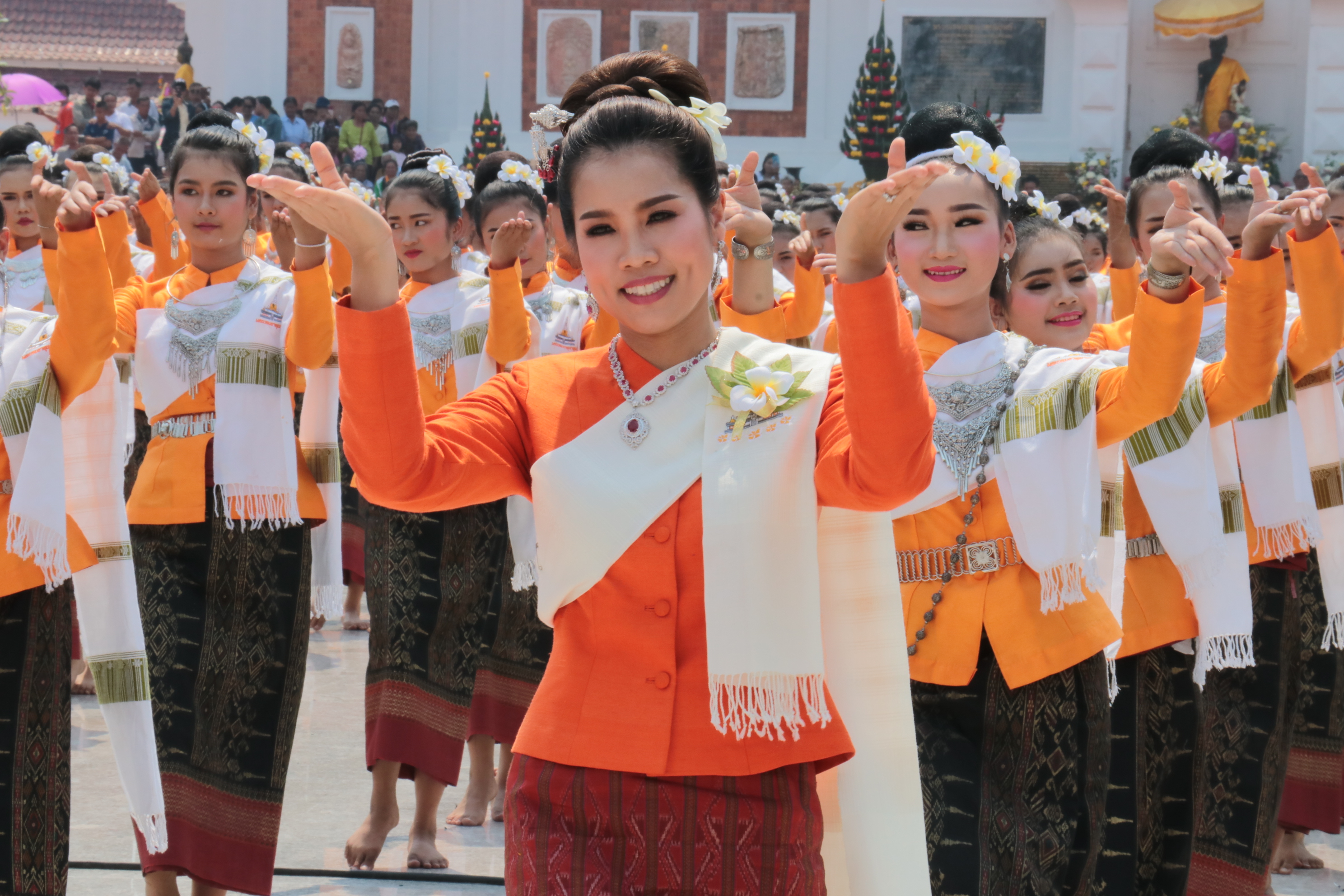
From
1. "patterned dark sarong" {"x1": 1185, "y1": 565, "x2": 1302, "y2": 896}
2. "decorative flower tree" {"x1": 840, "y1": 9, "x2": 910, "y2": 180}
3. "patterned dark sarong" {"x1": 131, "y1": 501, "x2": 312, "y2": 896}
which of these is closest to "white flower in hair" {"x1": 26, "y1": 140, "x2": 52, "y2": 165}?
"patterned dark sarong" {"x1": 131, "y1": 501, "x2": 312, "y2": 896}

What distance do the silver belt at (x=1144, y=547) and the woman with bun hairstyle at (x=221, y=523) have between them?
2.04 metres

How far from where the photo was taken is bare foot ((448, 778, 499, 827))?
5.54m

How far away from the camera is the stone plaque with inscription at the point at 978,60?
77.1 ft

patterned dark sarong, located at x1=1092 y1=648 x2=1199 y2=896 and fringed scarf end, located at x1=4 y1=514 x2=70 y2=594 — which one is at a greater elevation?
fringed scarf end, located at x1=4 y1=514 x2=70 y2=594

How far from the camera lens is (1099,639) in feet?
10.8

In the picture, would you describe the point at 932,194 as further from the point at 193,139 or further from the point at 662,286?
the point at 193,139

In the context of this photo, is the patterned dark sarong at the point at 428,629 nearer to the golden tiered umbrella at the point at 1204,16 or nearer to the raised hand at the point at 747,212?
the raised hand at the point at 747,212

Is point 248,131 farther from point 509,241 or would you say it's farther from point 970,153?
point 970,153

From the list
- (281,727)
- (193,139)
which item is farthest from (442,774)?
(193,139)

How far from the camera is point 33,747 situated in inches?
151

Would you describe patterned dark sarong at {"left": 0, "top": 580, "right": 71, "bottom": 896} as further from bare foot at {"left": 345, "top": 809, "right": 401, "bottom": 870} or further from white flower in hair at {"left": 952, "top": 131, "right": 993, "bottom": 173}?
white flower in hair at {"left": 952, "top": 131, "right": 993, "bottom": 173}

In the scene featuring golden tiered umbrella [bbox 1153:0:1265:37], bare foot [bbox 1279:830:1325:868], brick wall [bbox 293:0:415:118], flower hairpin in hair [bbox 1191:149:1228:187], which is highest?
golden tiered umbrella [bbox 1153:0:1265:37]

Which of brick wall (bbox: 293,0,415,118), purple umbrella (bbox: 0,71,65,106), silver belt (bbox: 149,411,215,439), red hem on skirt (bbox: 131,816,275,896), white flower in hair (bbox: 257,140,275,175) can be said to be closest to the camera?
red hem on skirt (bbox: 131,816,275,896)

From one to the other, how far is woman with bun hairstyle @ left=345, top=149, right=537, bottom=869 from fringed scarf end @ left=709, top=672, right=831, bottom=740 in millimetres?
2864
